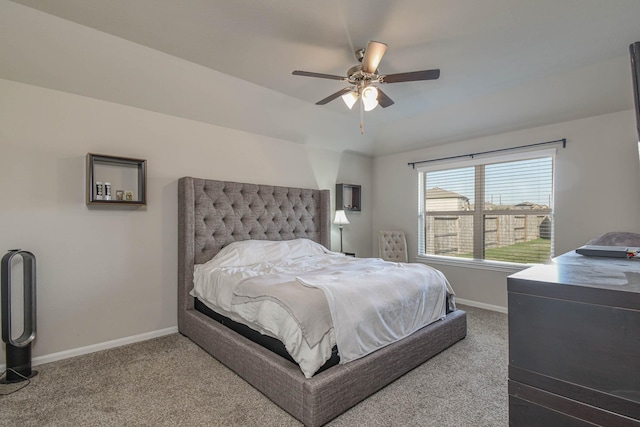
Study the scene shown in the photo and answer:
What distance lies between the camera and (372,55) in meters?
2.23

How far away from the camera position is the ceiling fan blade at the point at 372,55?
2137mm

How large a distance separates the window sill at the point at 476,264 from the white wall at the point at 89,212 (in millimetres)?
Answer: 3444

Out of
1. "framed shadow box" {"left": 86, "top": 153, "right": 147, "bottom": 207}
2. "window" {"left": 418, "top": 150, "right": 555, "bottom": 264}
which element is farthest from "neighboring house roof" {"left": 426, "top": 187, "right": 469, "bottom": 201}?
"framed shadow box" {"left": 86, "top": 153, "right": 147, "bottom": 207}

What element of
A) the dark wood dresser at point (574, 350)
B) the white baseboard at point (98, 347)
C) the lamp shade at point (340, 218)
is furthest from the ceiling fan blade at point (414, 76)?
the white baseboard at point (98, 347)

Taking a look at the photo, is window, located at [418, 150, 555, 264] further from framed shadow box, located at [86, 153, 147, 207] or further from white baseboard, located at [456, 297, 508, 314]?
framed shadow box, located at [86, 153, 147, 207]

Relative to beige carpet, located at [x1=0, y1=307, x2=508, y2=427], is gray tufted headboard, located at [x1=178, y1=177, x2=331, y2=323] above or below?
above

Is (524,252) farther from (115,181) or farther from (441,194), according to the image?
(115,181)

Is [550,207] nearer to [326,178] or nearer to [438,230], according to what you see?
[438,230]

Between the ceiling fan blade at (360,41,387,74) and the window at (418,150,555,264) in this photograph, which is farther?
the window at (418,150,555,264)

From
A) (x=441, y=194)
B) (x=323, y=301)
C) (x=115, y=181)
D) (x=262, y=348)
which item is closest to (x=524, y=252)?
(x=441, y=194)

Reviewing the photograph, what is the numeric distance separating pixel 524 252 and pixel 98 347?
5.05 meters

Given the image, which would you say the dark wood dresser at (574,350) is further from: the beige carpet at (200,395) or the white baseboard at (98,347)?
the white baseboard at (98,347)

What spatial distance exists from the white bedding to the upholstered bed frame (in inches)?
4.5

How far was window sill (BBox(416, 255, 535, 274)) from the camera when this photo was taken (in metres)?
4.00
